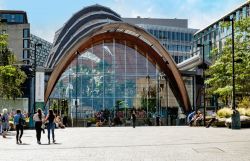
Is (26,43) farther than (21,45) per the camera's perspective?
Yes

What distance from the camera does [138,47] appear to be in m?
69.2

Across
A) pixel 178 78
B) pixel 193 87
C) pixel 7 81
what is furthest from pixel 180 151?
pixel 193 87

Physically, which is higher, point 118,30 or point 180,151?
point 118,30

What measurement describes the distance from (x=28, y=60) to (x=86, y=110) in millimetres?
48377

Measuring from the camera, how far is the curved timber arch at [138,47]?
207 ft

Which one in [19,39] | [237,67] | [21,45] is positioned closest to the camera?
[237,67]

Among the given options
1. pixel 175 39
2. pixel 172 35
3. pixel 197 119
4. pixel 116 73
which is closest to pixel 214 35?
pixel 172 35

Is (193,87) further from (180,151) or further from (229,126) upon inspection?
(180,151)

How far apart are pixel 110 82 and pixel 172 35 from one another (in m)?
61.6

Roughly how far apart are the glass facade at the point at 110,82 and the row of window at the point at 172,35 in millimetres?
54773

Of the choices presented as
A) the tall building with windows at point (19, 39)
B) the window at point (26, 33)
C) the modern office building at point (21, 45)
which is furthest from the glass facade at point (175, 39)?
the tall building with windows at point (19, 39)

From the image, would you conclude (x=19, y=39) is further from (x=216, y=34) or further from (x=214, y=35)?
(x=216, y=34)

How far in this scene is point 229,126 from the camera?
33.5m

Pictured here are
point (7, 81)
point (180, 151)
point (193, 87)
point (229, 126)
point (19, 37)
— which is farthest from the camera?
point (19, 37)
